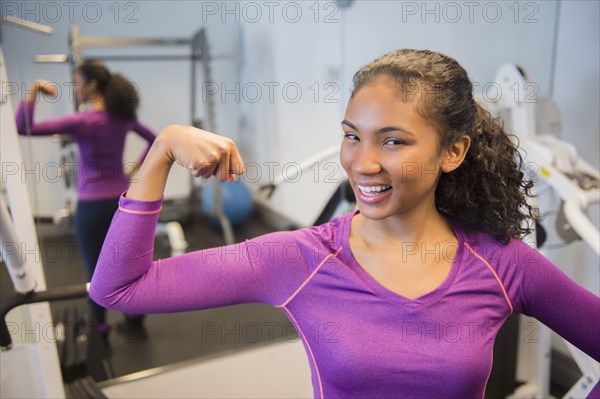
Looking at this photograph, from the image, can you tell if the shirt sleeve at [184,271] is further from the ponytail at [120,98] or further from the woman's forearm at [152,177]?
the ponytail at [120,98]

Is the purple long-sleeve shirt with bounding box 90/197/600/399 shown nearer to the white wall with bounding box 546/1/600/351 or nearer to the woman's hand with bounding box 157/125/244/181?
the woman's hand with bounding box 157/125/244/181

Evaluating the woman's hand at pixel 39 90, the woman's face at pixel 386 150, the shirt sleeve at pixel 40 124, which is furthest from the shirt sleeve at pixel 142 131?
the woman's face at pixel 386 150

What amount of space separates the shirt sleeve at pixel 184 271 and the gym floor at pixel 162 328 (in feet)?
3.66

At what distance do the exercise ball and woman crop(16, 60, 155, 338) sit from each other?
1001mm

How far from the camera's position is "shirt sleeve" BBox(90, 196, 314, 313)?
0.85 meters

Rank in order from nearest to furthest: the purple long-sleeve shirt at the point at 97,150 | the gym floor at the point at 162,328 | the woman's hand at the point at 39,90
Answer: the woman's hand at the point at 39,90 → the purple long-sleeve shirt at the point at 97,150 → the gym floor at the point at 162,328

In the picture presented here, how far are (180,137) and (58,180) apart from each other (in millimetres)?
1508

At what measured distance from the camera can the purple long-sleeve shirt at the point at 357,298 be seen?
2.88ft

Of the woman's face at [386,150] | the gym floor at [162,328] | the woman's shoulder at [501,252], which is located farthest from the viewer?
the gym floor at [162,328]

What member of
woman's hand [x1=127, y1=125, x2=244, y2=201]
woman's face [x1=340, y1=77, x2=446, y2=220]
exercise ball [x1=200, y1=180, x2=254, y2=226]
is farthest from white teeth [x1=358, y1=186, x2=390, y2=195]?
exercise ball [x1=200, y1=180, x2=254, y2=226]

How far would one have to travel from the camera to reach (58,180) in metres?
2.11

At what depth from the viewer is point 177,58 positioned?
8.96 ft

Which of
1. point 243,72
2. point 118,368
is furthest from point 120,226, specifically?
point 243,72

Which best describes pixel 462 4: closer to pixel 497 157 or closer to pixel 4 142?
pixel 497 157
